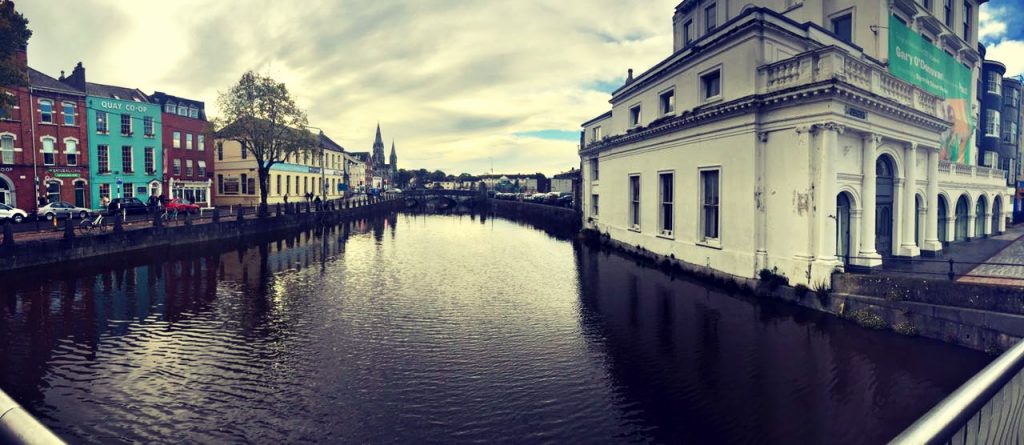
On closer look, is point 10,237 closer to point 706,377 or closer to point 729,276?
point 706,377

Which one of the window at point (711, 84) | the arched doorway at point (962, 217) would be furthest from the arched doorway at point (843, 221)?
the arched doorway at point (962, 217)

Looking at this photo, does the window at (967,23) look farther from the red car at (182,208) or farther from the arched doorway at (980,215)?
the red car at (182,208)

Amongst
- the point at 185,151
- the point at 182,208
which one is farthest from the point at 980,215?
the point at 185,151

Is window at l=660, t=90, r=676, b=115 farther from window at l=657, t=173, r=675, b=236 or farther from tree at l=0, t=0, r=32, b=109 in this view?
tree at l=0, t=0, r=32, b=109

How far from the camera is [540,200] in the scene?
75.4 m

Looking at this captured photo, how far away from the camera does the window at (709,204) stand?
21.0 metres

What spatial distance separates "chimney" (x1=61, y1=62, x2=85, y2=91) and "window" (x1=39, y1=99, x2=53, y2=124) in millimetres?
4054

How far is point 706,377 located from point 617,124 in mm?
23918

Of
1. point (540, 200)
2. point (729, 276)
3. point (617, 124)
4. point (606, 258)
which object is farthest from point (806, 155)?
point (540, 200)

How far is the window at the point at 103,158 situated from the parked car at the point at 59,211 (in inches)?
387

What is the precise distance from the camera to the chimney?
4109cm

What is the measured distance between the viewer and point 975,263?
1129 centimetres

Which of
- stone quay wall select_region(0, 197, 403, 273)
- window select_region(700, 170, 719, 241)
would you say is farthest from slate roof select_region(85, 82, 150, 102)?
Answer: window select_region(700, 170, 719, 241)

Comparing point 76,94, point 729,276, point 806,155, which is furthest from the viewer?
point 76,94
